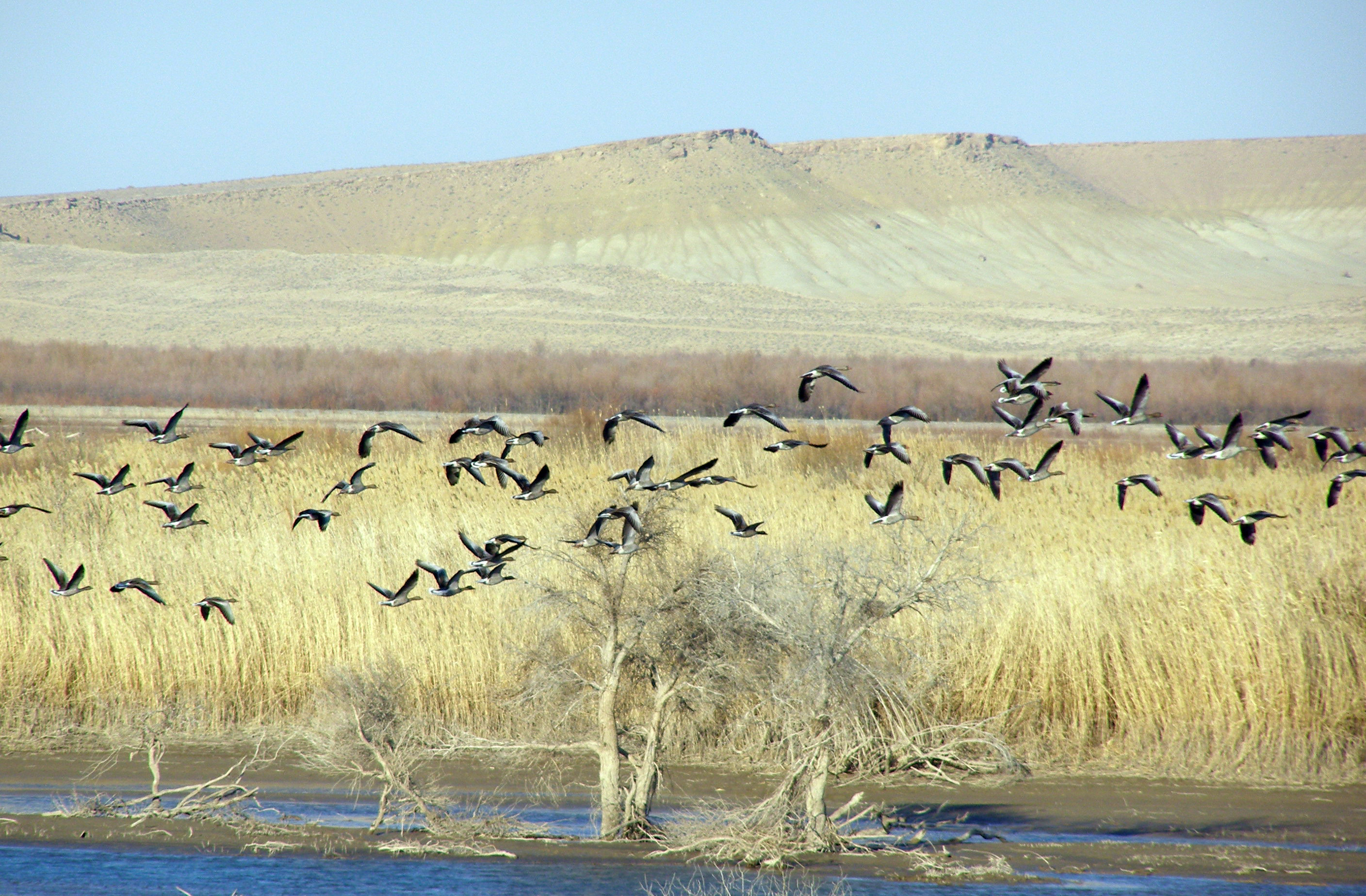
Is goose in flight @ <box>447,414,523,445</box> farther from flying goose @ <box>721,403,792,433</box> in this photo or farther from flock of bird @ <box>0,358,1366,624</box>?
flying goose @ <box>721,403,792,433</box>

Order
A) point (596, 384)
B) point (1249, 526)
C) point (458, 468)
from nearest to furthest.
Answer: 1. point (1249, 526)
2. point (458, 468)
3. point (596, 384)

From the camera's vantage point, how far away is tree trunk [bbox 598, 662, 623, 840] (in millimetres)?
8250

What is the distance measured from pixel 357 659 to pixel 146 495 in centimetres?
796

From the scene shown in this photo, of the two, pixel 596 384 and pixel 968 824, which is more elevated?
pixel 596 384

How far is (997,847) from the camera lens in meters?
8.70

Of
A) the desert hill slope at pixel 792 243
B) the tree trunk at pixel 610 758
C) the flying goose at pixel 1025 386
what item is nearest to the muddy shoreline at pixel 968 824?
the tree trunk at pixel 610 758

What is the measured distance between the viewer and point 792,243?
124 m

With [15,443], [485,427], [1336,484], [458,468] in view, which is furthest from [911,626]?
[15,443]

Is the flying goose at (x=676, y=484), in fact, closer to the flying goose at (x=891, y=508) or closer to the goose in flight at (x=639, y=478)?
the goose in flight at (x=639, y=478)

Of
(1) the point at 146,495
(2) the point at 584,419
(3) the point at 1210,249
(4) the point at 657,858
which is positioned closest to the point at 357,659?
(4) the point at 657,858

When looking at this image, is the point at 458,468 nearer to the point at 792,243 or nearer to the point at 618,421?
the point at 618,421

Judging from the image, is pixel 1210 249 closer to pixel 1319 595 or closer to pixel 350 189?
pixel 350 189

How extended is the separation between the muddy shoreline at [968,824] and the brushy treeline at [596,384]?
78.7 feet

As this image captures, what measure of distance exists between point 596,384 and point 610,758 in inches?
1328
